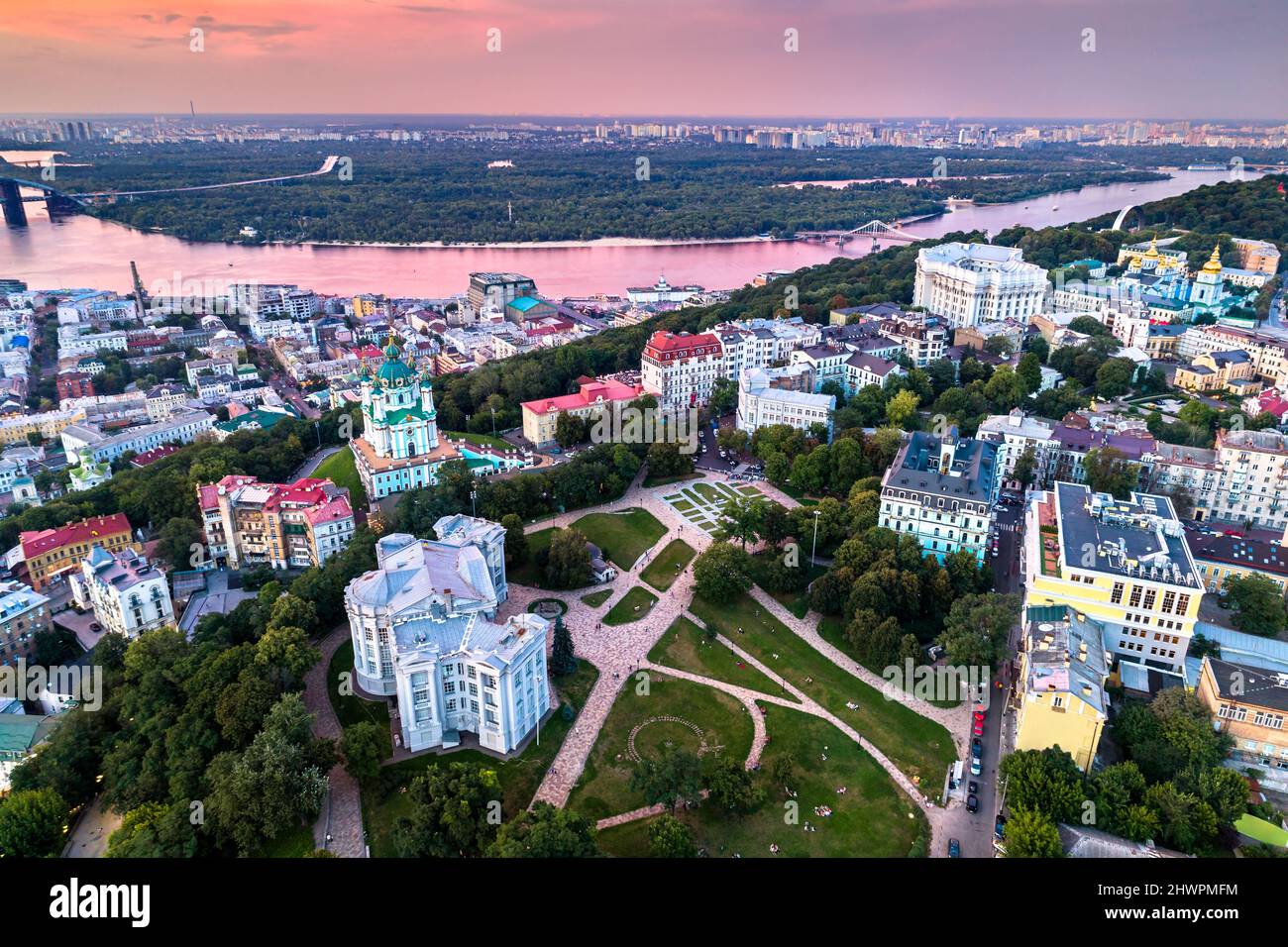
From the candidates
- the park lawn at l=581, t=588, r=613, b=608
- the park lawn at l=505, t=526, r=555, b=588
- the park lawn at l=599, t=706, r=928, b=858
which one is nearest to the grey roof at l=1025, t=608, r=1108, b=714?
the park lawn at l=599, t=706, r=928, b=858

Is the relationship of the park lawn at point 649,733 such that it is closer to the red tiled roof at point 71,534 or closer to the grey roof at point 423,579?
the grey roof at point 423,579

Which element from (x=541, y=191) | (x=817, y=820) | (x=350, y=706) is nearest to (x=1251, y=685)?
(x=817, y=820)

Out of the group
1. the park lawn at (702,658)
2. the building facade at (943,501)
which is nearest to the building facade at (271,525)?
the park lawn at (702,658)

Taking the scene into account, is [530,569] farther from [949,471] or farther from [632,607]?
[949,471]

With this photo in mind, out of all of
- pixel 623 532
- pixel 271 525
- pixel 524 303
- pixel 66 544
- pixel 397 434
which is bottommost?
pixel 623 532

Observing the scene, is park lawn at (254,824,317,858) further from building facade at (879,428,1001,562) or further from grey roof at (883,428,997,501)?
grey roof at (883,428,997,501)
